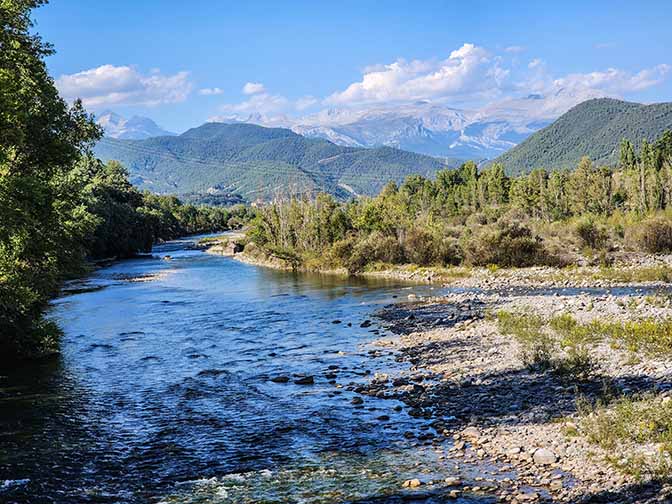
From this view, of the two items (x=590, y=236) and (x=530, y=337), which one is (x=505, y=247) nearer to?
(x=590, y=236)

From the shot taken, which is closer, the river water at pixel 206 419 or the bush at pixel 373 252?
the river water at pixel 206 419

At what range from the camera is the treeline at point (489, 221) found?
64562 mm

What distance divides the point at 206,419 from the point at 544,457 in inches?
409

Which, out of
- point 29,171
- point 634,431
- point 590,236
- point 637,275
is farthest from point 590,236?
point 29,171

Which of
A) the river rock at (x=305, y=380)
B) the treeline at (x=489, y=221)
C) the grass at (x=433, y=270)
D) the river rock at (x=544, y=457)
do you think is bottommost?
the river rock at (x=305, y=380)

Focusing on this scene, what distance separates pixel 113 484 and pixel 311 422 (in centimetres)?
619

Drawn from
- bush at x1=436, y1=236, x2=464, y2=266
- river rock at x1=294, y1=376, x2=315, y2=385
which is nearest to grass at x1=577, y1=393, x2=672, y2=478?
river rock at x1=294, y1=376, x2=315, y2=385

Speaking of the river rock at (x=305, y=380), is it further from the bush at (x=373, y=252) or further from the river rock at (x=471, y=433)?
the bush at (x=373, y=252)

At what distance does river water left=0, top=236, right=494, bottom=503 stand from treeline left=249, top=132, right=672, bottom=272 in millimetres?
32145

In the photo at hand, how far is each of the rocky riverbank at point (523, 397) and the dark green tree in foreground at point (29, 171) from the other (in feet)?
47.4

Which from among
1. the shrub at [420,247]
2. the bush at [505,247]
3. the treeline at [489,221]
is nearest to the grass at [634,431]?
the bush at [505,247]

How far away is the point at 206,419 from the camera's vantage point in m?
18.8

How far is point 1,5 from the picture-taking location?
18688 mm

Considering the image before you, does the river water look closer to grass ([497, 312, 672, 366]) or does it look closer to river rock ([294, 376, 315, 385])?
river rock ([294, 376, 315, 385])
